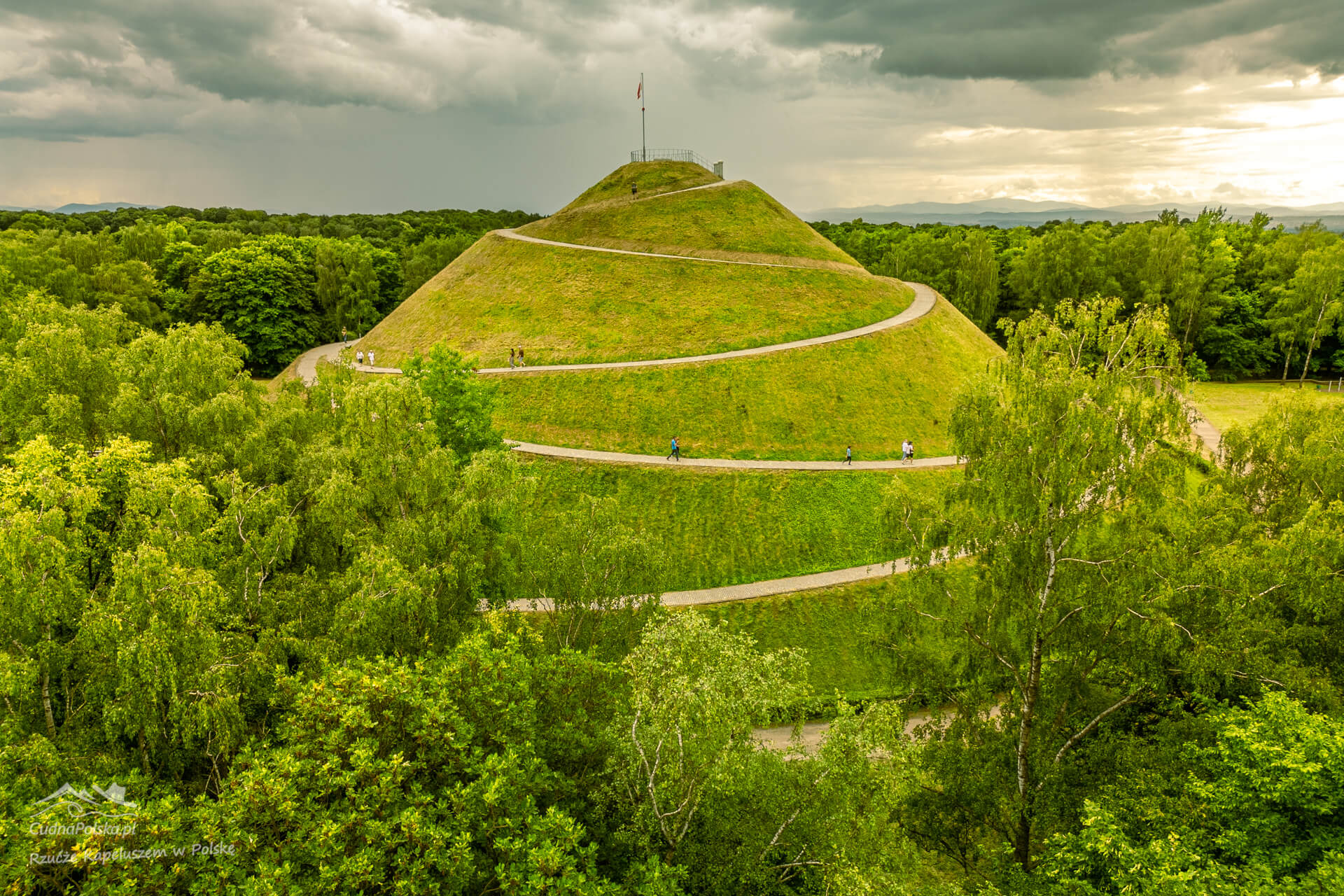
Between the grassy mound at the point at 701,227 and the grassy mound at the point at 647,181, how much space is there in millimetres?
2270

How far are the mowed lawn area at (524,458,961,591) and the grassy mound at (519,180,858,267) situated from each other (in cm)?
3066

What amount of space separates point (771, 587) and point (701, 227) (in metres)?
44.9

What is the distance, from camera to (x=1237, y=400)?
235ft

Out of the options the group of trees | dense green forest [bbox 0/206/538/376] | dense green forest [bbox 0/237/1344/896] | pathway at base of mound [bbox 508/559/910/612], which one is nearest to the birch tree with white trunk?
dense green forest [bbox 0/237/1344/896]

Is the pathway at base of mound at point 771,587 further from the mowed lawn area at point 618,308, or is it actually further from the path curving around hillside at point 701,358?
the mowed lawn area at point 618,308

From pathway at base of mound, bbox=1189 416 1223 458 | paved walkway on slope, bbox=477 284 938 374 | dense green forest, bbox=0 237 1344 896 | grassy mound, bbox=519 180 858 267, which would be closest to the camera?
dense green forest, bbox=0 237 1344 896

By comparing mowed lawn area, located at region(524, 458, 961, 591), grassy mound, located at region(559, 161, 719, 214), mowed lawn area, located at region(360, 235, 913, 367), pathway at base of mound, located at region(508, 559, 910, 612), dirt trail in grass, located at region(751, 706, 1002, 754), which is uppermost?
grassy mound, located at region(559, 161, 719, 214)

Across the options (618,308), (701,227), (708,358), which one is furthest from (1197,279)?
(618,308)

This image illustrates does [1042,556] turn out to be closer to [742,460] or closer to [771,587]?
[771,587]

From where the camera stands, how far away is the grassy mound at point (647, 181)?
Answer: 76938mm

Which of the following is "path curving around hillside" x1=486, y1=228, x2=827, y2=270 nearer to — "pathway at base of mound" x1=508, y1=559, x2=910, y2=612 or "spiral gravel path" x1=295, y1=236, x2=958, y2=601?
"spiral gravel path" x1=295, y1=236, x2=958, y2=601

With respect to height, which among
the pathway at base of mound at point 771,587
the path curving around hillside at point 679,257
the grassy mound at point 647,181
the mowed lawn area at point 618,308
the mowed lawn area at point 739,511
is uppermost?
the grassy mound at point 647,181

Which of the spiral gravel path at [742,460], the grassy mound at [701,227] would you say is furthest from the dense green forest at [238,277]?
the grassy mound at [701,227]

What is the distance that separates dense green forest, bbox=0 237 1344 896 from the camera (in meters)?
12.2
